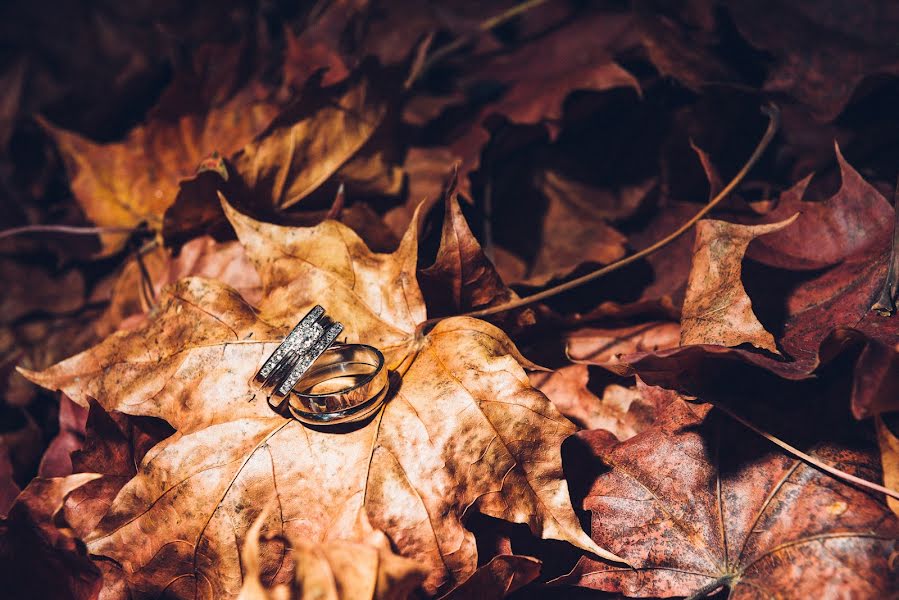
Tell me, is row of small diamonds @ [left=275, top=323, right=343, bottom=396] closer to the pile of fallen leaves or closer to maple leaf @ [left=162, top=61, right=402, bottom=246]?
the pile of fallen leaves

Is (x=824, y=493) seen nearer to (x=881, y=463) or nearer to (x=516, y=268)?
(x=881, y=463)

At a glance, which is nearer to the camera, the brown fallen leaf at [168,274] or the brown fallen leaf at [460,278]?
the brown fallen leaf at [460,278]

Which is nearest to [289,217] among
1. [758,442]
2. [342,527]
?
[342,527]

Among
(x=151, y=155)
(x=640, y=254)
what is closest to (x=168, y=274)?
(x=151, y=155)

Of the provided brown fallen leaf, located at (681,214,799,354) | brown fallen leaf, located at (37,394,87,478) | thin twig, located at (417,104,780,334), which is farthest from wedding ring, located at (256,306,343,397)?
brown fallen leaf, located at (681,214,799,354)

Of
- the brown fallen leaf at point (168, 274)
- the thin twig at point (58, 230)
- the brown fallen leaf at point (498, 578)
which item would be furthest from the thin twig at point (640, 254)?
the thin twig at point (58, 230)

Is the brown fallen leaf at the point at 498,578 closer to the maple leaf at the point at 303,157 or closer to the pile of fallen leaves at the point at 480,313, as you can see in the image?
the pile of fallen leaves at the point at 480,313
